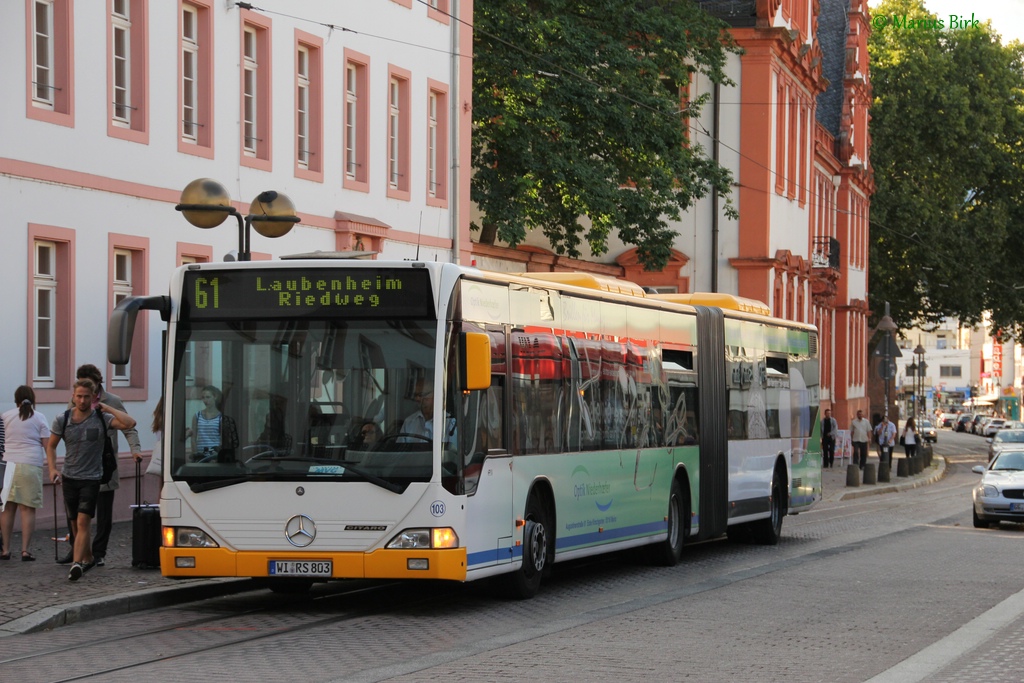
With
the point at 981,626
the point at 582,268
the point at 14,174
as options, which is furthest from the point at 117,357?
the point at 582,268

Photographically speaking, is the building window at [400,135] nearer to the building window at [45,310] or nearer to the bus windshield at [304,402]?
the building window at [45,310]

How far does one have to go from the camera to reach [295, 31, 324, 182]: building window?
27531 millimetres

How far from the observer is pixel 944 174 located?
245ft

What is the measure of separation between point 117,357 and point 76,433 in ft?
9.65

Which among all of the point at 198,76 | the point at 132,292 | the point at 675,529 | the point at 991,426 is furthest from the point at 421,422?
the point at 991,426

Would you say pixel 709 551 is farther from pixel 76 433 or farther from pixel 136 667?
pixel 136 667

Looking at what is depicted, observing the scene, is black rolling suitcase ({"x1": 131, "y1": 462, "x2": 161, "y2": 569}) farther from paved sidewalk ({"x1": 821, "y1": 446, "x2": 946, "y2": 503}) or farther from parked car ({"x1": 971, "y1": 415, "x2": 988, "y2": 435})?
parked car ({"x1": 971, "y1": 415, "x2": 988, "y2": 435})

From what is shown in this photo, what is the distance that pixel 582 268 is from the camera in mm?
41906

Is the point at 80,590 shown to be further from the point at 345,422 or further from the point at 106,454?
the point at 345,422

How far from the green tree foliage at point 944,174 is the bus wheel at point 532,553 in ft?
190

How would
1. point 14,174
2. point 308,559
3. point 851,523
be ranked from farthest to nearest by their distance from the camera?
point 851,523, point 14,174, point 308,559

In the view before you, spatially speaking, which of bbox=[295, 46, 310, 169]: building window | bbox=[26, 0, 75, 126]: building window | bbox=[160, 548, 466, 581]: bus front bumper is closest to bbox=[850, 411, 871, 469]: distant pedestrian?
bbox=[295, 46, 310, 169]: building window

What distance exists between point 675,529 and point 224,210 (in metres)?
6.07

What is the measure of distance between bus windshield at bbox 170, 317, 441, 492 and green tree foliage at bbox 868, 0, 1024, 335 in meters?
60.0
